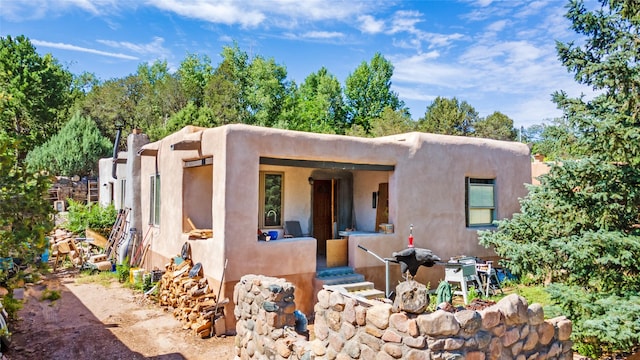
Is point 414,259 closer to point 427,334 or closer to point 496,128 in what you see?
point 427,334

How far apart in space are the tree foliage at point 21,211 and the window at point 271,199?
23.0 ft

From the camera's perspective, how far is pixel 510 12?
11.6 metres

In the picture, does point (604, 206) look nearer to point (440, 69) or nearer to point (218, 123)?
point (440, 69)

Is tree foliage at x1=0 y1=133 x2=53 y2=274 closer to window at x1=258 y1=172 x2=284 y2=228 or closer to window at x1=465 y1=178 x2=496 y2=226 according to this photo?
window at x1=258 y1=172 x2=284 y2=228

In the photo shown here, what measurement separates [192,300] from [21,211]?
199 inches

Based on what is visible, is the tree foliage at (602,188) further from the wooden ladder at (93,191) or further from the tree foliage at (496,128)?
the tree foliage at (496,128)

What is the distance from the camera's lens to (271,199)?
11367mm

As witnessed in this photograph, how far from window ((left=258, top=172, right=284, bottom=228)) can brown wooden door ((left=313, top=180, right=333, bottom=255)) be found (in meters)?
1.33

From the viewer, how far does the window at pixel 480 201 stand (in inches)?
463

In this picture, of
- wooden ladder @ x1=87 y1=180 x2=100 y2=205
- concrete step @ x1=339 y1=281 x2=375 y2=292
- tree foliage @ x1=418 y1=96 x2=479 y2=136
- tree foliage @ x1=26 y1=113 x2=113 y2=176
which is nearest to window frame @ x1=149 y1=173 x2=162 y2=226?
concrete step @ x1=339 y1=281 x2=375 y2=292

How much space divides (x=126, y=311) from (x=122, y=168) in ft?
32.3

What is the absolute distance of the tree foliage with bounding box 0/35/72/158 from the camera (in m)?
26.2

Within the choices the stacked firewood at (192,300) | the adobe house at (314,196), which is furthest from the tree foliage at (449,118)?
the stacked firewood at (192,300)

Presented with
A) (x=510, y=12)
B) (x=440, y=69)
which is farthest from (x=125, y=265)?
(x=440, y=69)
